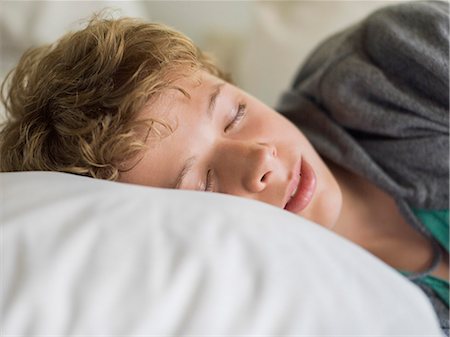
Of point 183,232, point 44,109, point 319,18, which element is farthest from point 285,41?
point 183,232

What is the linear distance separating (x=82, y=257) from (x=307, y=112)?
55 cm

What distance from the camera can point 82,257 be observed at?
0.42 meters

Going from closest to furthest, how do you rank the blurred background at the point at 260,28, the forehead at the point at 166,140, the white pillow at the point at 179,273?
the white pillow at the point at 179,273 → the forehead at the point at 166,140 → the blurred background at the point at 260,28

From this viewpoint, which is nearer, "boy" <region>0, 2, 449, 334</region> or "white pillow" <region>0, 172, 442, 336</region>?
"white pillow" <region>0, 172, 442, 336</region>

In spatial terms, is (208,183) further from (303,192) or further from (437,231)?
(437,231)

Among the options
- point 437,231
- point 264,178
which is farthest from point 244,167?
point 437,231

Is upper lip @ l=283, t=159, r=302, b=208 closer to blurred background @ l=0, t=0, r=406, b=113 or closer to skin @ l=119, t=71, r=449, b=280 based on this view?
skin @ l=119, t=71, r=449, b=280

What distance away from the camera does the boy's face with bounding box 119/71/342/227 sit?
635mm

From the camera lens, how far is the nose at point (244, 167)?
64 cm

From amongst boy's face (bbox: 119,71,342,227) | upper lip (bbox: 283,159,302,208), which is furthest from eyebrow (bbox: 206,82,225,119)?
upper lip (bbox: 283,159,302,208)

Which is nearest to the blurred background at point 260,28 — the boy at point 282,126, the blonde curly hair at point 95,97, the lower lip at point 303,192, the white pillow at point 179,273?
the boy at point 282,126

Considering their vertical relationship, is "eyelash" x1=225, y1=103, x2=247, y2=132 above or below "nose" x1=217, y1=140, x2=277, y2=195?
above

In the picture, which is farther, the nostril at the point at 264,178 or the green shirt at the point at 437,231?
the green shirt at the point at 437,231

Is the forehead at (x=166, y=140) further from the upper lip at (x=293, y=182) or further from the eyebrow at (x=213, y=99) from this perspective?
the upper lip at (x=293, y=182)
